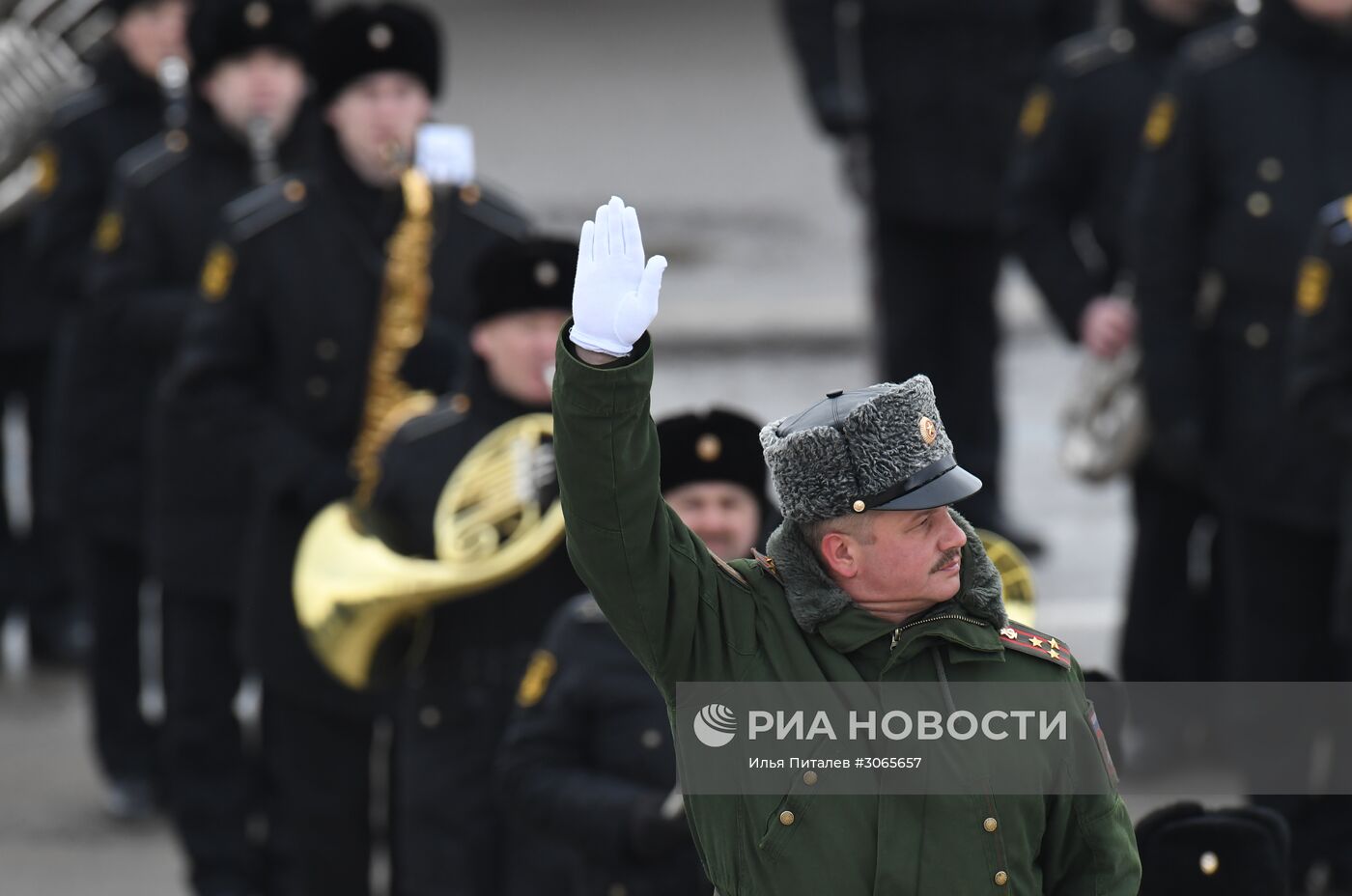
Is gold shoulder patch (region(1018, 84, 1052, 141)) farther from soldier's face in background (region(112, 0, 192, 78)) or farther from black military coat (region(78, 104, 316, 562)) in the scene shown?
soldier's face in background (region(112, 0, 192, 78))

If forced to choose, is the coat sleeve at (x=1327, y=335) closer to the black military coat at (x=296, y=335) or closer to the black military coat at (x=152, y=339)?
the black military coat at (x=296, y=335)

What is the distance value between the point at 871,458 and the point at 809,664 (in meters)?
0.27

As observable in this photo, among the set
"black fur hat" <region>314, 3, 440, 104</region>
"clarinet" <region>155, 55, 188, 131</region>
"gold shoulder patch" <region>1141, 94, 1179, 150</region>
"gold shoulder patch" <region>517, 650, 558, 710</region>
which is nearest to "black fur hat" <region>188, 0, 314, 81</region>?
"black fur hat" <region>314, 3, 440, 104</region>

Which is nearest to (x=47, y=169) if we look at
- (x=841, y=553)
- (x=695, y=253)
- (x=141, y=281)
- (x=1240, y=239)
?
(x=141, y=281)

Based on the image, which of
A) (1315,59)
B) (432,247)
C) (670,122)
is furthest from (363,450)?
(670,122)

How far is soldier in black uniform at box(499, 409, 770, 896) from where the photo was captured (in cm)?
472

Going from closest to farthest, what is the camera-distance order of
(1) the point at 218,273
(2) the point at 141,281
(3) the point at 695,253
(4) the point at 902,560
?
1. (4) the point at 902,560
2. (1) the point at 218,273
3. (2) the point at 141,281
4. (3) the point at 695,253

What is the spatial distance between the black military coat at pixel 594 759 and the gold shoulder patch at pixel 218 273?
1.91m

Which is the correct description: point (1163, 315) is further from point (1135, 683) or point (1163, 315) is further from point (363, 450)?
point (363, 450)

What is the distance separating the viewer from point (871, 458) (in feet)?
10.9

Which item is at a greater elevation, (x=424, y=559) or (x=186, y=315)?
(x=186, y=315)

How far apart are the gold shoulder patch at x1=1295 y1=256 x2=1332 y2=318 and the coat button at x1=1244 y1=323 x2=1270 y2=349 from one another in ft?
1.74

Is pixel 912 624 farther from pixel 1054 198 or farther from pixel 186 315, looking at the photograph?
pixel 1054 198

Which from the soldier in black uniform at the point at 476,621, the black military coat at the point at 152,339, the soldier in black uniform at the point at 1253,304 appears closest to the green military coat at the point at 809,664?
the soldier in black uniform at the point at 476,621
